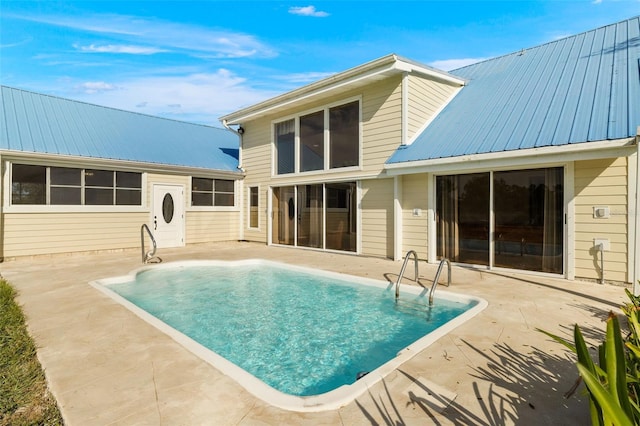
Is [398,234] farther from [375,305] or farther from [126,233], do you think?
[126,233]

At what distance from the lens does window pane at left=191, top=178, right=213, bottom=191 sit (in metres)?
12.7

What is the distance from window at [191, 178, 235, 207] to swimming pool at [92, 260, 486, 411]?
487cm

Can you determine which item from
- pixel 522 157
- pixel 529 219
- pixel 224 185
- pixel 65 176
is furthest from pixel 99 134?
pixel 529 219

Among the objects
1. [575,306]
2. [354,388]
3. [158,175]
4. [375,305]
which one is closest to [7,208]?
[158,175]

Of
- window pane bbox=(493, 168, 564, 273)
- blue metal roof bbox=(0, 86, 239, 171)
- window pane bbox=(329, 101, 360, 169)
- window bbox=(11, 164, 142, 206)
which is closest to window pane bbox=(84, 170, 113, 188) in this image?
window bbox=(11, 164, 142, 206)

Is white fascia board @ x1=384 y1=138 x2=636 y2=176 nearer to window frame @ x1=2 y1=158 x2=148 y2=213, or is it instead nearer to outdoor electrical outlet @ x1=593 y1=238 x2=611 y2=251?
outdoor electrical outlet @ x1=593 y1=238 x2=611 y2=251

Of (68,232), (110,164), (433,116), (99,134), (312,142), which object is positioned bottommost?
(68,232)

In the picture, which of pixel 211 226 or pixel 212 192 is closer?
pixel 211 226

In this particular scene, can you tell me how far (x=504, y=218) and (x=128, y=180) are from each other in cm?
1110

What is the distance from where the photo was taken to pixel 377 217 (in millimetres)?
9492

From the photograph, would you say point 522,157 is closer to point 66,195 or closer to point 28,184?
point 66,195

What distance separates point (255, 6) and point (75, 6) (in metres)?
5.76

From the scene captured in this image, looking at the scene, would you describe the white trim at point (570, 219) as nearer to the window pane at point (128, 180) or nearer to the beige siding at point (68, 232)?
the beige siding at point (68, 232)

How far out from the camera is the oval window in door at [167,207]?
38.8 feet
